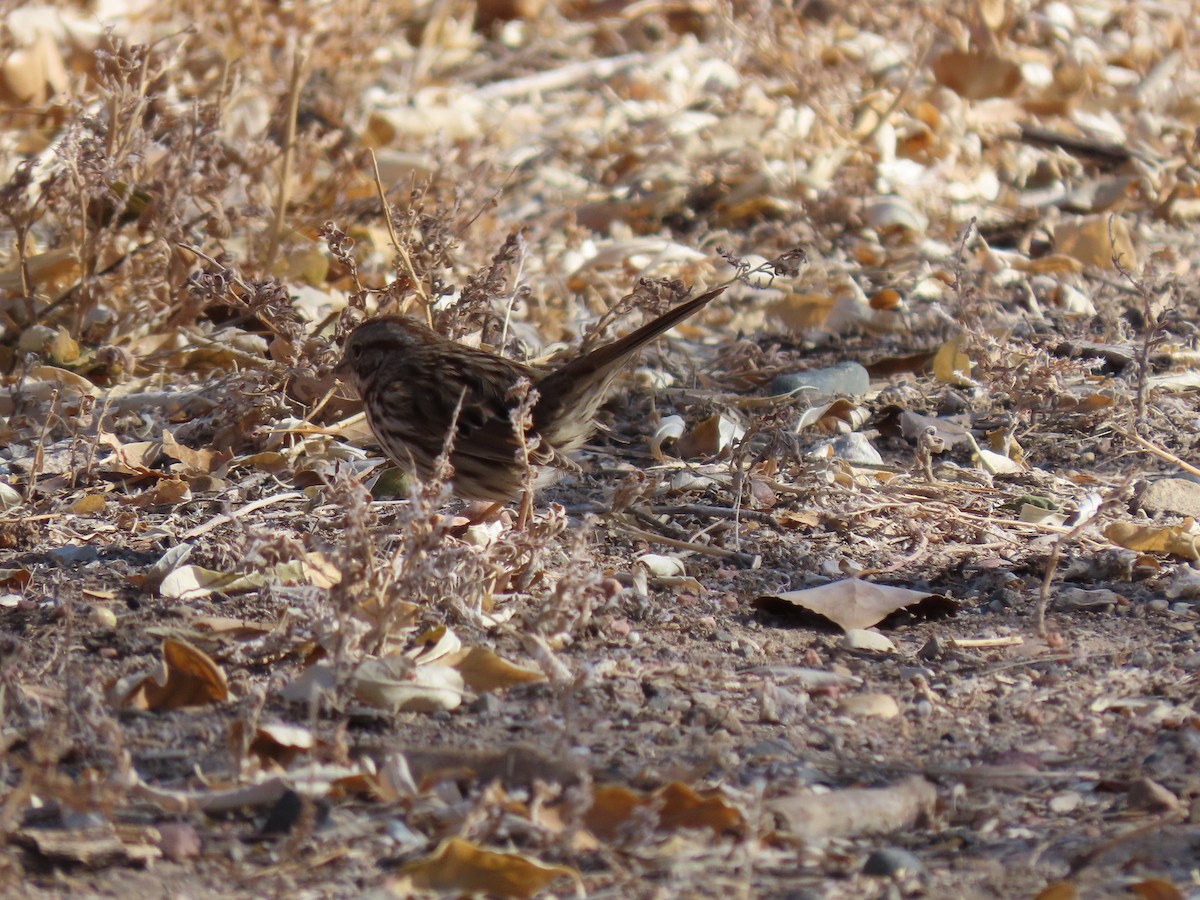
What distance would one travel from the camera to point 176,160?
16.2 feet

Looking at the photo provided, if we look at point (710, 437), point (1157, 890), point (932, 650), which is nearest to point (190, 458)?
point (710, 437)

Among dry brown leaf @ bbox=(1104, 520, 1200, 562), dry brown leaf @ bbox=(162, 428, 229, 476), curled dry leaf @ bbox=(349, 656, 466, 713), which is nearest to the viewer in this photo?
curled dry leaf @ bbox=(349, 656, 466, 713)

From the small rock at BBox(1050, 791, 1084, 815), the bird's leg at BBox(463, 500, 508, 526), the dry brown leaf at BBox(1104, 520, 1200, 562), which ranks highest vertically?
the small rock at BBox(1050, 791, 1084, 815)

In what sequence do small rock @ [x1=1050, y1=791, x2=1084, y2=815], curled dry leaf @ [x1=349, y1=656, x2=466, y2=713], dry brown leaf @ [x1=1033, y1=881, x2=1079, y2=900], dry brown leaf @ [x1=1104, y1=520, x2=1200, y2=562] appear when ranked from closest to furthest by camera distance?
1. dry brown leaf @ [x1=1033, y1=881, x2=1079, y2=900]
2. small rock @ [x1=1050, y1=791, x2=1084, y2=815]
3. curled dry leaf @ [x1=349, y1=656, x2=466, y2=713]
4. dry brown leaf @ [x1=1104, y1=520, x2=1200, y2=562]

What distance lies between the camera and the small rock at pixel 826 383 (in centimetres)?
509

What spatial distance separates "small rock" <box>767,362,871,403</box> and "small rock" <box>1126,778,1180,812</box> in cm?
242

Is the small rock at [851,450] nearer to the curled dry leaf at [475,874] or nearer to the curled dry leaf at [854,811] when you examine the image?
the curled dry leaf at [854,811]

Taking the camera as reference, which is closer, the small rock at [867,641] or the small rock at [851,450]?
the small rock at [867,641]

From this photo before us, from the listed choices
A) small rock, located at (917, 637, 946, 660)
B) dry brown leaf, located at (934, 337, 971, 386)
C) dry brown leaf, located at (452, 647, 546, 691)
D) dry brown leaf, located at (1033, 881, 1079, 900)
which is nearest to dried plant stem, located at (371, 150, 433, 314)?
dry brown leaf, located at (452, 647, 546, 691)

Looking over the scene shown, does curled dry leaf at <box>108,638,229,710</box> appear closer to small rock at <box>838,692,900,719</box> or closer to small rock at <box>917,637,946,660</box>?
small rock at <box>838,692,900,719</box>

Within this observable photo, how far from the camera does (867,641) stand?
3.52 metres

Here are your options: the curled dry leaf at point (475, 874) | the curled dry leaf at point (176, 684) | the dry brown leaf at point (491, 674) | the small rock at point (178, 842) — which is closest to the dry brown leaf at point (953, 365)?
the dry brown leaf at point (491, 674)

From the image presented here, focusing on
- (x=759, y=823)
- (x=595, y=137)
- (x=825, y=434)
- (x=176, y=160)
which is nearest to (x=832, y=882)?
(x=759, y=823)

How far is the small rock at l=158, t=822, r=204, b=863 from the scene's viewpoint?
253 centimetres
